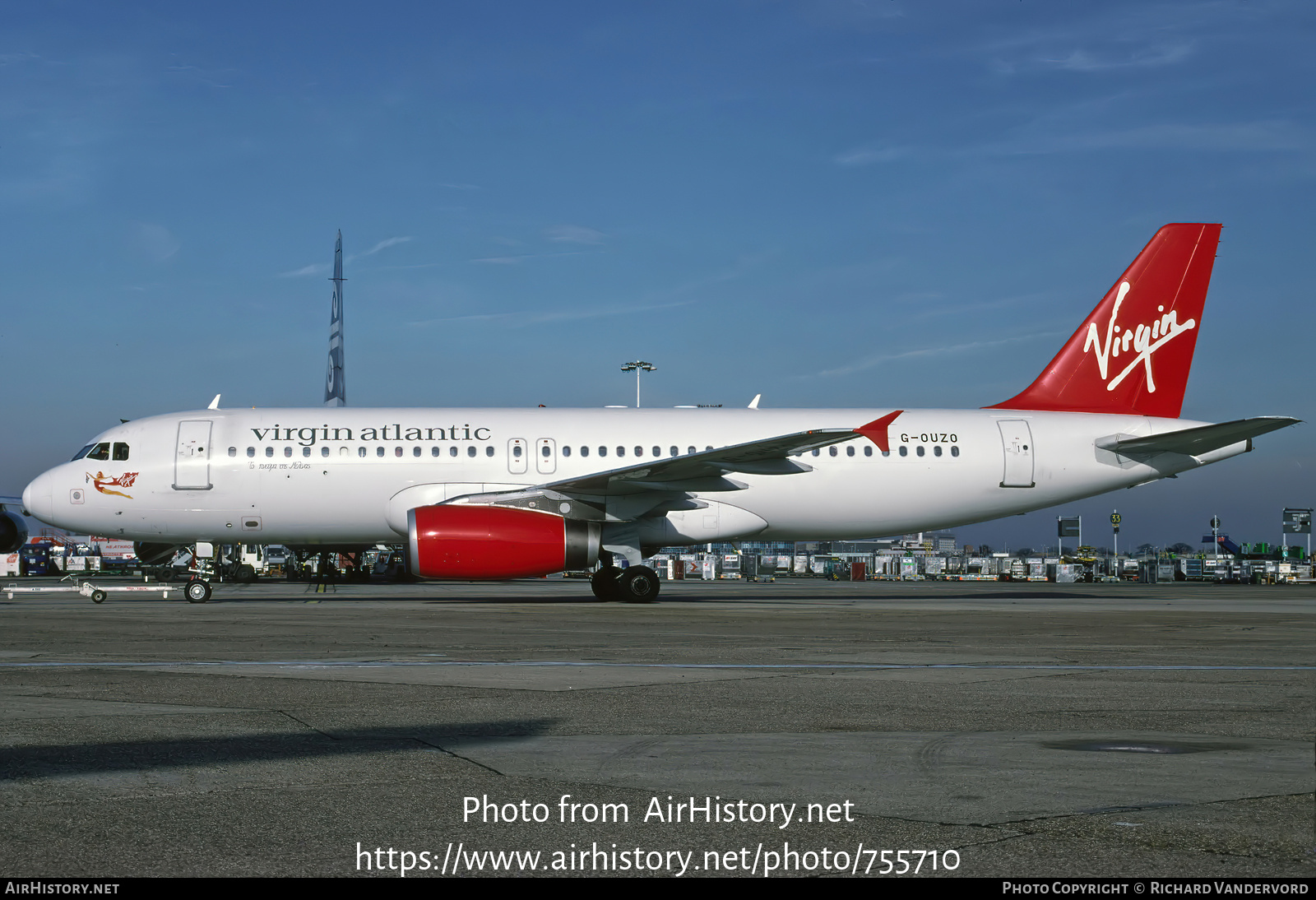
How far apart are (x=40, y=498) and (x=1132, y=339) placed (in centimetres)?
2170

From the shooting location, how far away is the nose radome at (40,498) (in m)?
21.3

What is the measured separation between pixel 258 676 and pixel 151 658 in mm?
1986

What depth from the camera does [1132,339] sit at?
79.2 feet

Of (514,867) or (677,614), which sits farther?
(677,614)

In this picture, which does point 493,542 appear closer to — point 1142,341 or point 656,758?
point 656,758

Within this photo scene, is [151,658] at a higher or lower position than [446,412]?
lower

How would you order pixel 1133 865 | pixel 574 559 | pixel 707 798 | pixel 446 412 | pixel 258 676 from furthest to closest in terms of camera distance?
pixel 446 412 < pixel 574 559 < pixel 258 676 < pixel 707 798 < pixel 1133 865

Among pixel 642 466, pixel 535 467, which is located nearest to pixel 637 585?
pixel 642 466

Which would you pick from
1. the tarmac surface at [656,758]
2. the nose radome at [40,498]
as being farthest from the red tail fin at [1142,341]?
the nose radome at [40,498]

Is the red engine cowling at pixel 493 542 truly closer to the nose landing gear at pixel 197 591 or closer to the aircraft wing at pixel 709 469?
the aircraft wing at pixel 709 469
